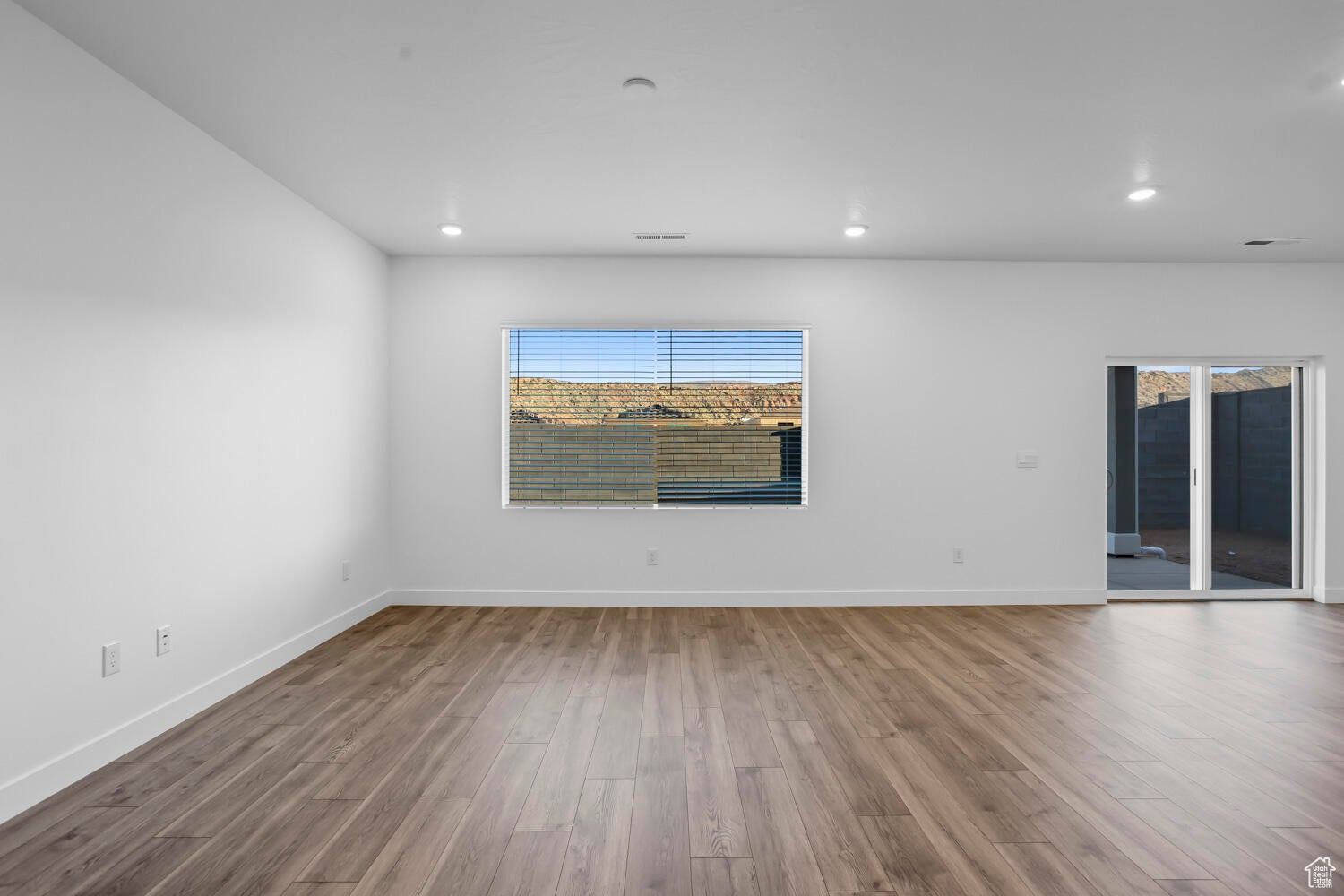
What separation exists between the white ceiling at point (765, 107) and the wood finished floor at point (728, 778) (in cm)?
265

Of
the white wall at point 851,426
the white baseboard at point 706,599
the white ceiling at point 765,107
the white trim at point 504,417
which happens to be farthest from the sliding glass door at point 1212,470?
the white trim at point 504,417

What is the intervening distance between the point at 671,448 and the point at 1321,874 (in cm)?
388

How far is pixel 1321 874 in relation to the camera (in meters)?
1.85

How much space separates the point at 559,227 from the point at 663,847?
3601 millimetres

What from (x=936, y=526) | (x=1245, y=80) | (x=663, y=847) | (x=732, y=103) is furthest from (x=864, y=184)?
(x=663, y=847)

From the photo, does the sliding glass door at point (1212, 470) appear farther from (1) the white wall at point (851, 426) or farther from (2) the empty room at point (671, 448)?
(1) the white wall at point (851, 426)

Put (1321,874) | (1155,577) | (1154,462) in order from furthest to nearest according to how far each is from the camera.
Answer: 1. (1155,577)
2. (1154,462)
3. (1321,874)

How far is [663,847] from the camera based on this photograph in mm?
1974

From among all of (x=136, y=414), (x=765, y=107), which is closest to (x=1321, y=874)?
(x=765, y=107)

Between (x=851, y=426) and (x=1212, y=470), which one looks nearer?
(x=851, y=426)

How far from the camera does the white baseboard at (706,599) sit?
4.95m

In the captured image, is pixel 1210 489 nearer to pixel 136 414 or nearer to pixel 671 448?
pixel 671 448

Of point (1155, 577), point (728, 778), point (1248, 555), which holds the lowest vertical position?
point (728, 778)

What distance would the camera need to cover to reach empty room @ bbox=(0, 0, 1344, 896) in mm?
2131
